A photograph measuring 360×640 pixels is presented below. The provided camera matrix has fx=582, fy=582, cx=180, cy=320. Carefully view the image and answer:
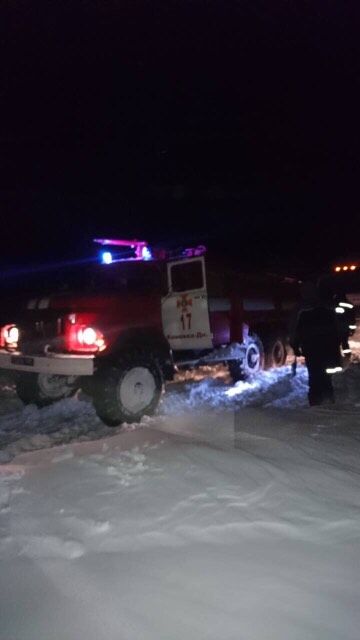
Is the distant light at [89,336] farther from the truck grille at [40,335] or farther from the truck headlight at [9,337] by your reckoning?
the truck headlight at [9,337]

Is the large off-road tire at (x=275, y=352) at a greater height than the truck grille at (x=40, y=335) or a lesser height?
lesser

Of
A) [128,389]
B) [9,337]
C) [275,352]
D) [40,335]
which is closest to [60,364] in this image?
[40,335]

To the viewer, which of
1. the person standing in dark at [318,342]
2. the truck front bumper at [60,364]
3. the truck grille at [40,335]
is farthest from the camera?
the person standing in dark at [318,342]

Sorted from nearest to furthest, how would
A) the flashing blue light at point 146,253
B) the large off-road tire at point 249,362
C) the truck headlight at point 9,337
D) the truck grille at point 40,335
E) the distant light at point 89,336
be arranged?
the distant light at point 89,336, the truck grille at point 40,335, the truck headlight at point 9,337, the flashing blue light at point 146,253, the large off-road tire at point 249,362

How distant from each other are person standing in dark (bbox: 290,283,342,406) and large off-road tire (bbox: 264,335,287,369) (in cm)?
211

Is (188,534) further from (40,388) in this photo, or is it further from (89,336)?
(40,388)

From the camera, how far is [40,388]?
7883mm

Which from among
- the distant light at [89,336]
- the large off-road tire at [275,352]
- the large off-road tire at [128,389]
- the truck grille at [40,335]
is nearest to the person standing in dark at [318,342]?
the large off-road tire at [128,389]

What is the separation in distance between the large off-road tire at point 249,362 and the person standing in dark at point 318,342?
1.55 meters

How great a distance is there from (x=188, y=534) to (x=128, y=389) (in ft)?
11.8

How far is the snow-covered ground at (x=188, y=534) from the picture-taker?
2521 mm

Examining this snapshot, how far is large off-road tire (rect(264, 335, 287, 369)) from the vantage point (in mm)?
9711

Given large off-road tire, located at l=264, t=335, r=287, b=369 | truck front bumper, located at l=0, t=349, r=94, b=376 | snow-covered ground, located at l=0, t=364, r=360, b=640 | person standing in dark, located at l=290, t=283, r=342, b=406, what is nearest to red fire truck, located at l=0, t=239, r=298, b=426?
truck front bumper, located at l=0, t=349, r=94, b=376

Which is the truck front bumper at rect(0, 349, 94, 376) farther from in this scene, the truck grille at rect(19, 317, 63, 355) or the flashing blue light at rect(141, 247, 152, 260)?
the flashing blue light at rect(141, 247, 152, 260)
